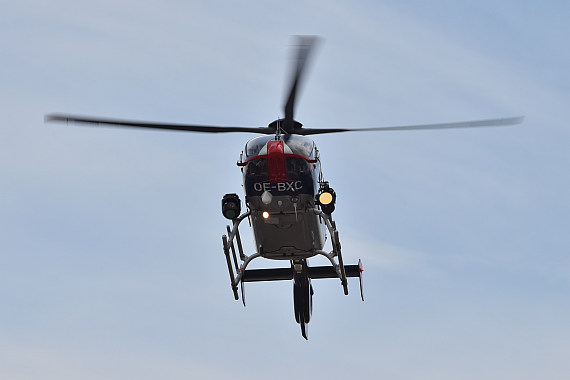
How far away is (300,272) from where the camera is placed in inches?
1449

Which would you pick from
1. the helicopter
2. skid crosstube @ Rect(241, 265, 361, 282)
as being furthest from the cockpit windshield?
skid crosstube @ Rect(241, 265, 361, 282)

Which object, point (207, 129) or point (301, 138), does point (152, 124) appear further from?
point (301, 138)

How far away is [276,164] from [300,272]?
7068mm

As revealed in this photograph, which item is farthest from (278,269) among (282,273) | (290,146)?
(290,146)

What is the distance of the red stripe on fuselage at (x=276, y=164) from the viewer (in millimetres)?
31094

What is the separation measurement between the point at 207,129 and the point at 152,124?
2032 millimetres

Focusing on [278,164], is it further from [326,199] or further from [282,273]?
[282,273]

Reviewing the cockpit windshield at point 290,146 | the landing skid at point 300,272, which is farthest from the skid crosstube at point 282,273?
the cockpit windshield at point 290,146

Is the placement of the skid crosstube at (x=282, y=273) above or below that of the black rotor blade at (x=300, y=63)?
below

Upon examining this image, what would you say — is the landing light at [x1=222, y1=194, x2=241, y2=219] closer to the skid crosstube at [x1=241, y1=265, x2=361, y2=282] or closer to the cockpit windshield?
the cockpit windshield

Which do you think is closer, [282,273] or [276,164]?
[276,164]

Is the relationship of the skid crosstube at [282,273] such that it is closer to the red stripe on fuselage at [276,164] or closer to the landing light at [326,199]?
the landing light at [326,199]

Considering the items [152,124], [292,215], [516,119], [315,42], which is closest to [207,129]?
[152,124]

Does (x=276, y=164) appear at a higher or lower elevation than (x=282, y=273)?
higher
